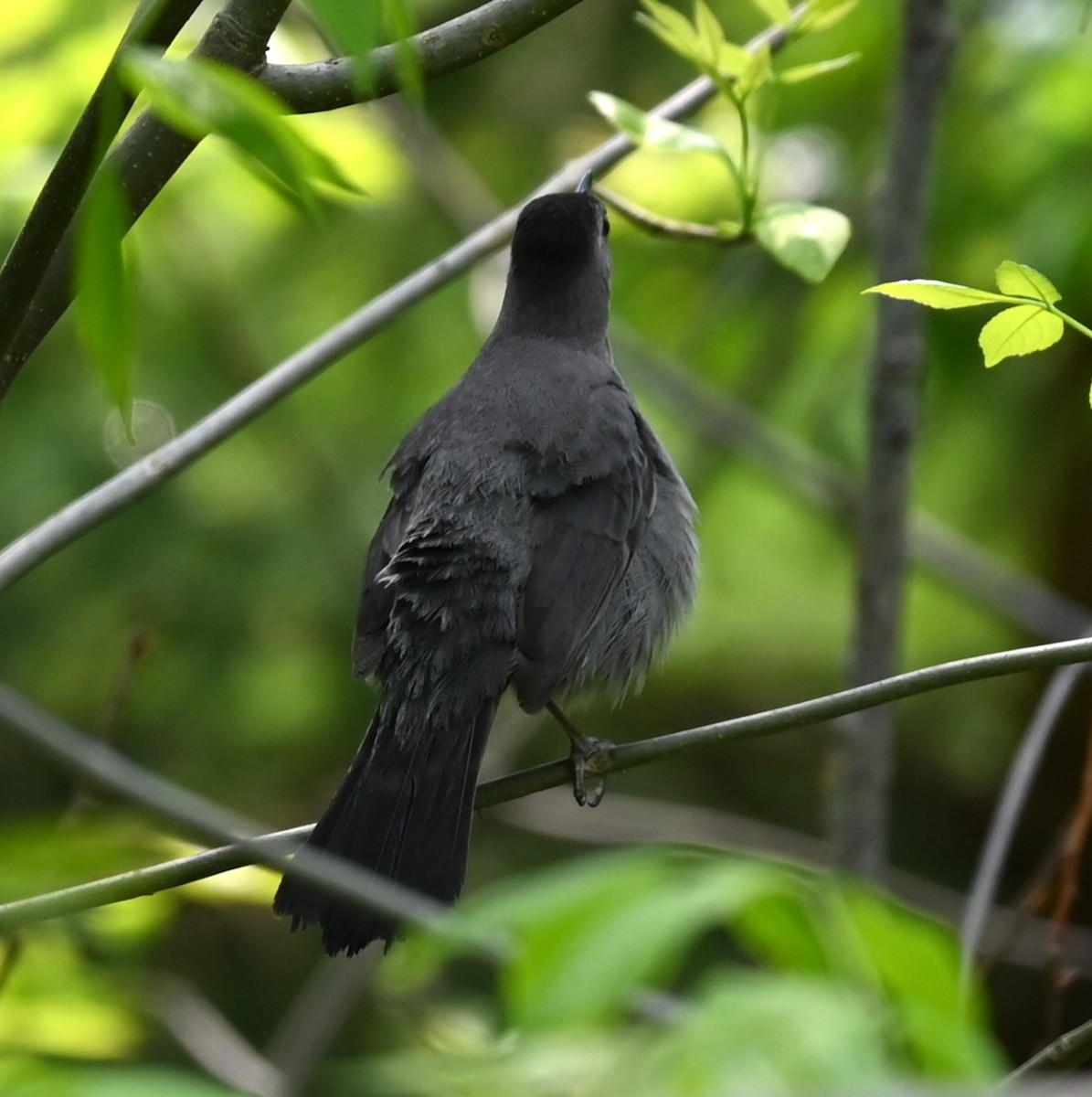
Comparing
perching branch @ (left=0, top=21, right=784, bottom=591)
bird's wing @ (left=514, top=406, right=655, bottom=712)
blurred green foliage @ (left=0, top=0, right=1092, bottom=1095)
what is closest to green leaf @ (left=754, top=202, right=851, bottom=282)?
perching branch @ (left=0, top=21, right=784, bottom=591)

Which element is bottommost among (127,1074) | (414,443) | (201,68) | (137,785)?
(127,1074)

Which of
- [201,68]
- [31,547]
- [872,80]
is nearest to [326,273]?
[872,80]

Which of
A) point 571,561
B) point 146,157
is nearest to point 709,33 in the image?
point 146,157

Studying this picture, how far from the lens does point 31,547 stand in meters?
2.56

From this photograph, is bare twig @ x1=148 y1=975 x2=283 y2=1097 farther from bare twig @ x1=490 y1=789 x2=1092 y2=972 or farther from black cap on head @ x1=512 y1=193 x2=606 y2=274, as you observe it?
black cap on head @ x1=512 y1=193 x2=606 y2=274

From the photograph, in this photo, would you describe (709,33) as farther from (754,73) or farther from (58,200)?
(58,200)

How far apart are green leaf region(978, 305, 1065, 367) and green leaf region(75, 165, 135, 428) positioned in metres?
1.12

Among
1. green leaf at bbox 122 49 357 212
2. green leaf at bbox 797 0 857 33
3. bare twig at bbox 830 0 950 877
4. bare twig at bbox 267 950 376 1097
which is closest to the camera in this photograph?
green leaf at bbox 122 49 357 212

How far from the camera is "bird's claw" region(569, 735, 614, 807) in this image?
9.44 ft

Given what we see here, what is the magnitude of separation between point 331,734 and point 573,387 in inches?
114

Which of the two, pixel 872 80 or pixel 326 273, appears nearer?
pixel 872 80

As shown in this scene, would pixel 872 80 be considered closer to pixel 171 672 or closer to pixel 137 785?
pixel 171 672

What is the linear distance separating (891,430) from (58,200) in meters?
2.38

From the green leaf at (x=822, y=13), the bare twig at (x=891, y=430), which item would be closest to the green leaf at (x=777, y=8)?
the green leaf at (x=822, y=13)
